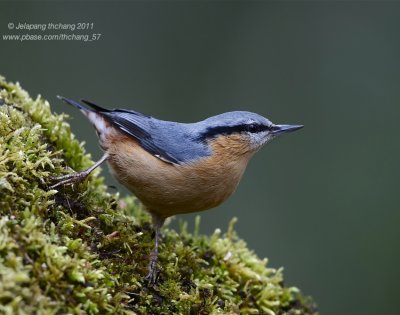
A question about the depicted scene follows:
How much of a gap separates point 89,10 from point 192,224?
13.8 ft

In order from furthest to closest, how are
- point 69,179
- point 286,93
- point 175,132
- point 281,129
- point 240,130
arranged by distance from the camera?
point 286,93
point 281,129
point 240,130
point 175,132
point 69,179

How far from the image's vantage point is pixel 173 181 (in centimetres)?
405

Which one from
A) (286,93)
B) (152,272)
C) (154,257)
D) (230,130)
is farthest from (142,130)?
(286,93)

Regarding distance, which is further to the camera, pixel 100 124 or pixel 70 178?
pixel 100 124

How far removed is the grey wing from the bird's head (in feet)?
1.23

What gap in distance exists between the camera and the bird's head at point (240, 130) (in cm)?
441

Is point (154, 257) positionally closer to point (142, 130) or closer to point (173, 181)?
point (173, 181)

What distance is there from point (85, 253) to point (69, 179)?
906mm

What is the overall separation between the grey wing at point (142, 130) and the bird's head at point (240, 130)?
14.8 inches

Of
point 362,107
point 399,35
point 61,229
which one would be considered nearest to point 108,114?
point 61,229

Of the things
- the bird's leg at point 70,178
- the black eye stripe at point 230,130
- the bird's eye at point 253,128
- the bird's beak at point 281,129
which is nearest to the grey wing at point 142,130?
the black eye stripe at point 230,130

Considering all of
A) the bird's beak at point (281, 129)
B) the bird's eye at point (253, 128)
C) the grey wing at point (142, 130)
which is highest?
the bird's beak at point (281, 129)

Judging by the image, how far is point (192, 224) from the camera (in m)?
8.48

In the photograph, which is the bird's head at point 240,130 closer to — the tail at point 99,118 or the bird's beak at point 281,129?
the bird's beak at point 281,129
